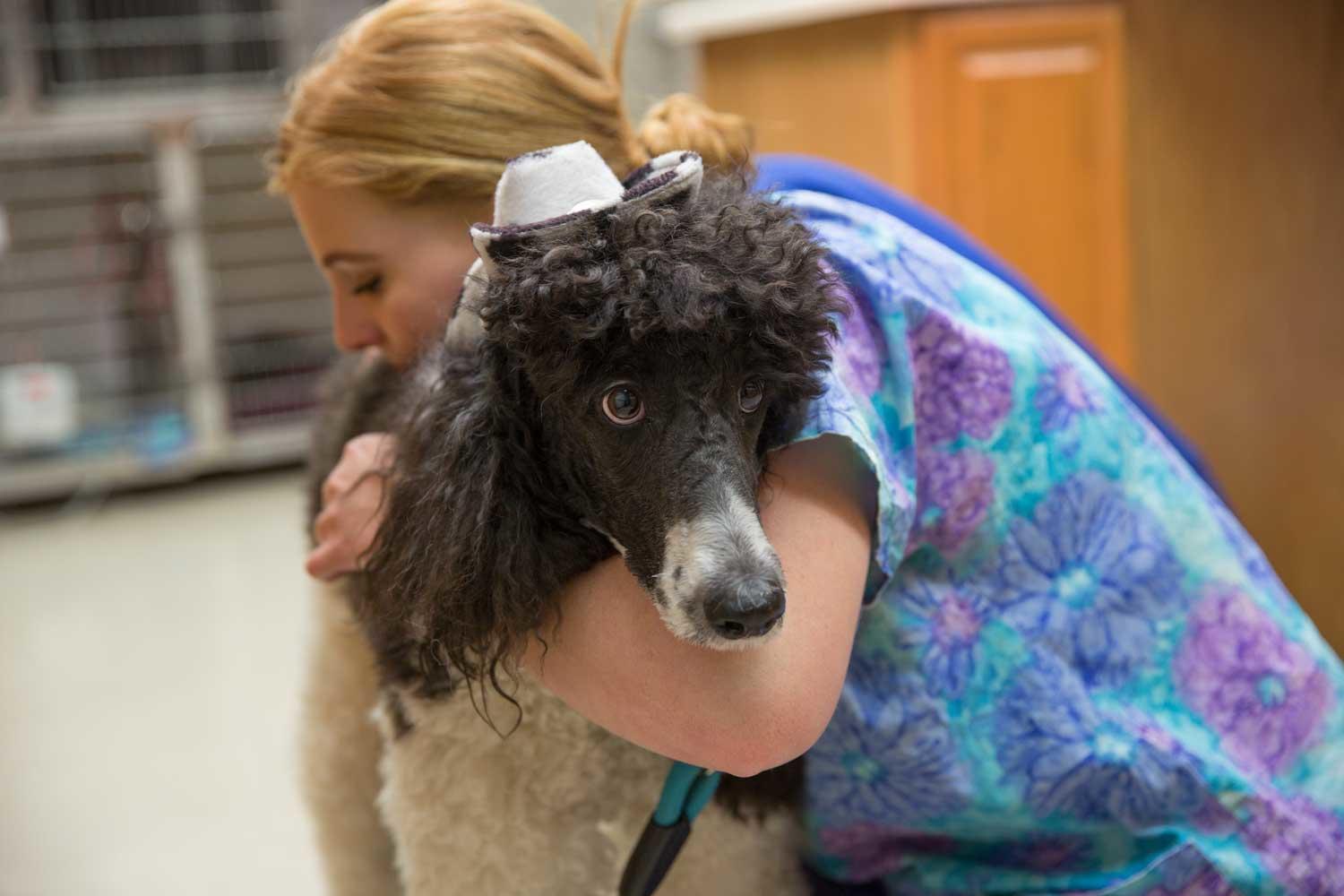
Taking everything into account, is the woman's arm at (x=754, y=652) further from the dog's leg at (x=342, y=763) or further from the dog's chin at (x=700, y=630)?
the dog's leg at (x=342, y=763)

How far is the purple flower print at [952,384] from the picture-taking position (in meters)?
0.92

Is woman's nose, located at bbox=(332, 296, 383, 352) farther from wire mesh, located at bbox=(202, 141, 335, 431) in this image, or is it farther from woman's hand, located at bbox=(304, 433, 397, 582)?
wire mesh, located at bbox=(202, 141, 335, 431)

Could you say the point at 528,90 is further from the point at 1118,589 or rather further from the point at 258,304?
the point at 258,304

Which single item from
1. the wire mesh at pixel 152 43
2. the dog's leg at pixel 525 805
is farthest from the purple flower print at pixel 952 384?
the wire mesh at pixel 152 43

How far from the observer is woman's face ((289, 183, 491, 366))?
1036mm

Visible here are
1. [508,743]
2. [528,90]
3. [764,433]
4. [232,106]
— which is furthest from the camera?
[232,106]

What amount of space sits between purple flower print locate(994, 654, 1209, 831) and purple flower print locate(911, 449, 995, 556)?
0.12 meters

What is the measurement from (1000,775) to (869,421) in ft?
0.98

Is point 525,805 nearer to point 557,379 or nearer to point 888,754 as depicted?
point 888,754

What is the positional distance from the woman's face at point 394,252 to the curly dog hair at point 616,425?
212 mm

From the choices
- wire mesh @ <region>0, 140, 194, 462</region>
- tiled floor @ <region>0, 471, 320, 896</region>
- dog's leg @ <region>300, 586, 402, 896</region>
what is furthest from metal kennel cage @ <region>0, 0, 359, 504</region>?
dog's leg @ <region>300, 586, 402, 896</region>

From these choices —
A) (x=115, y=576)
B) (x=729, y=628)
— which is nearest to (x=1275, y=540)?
(x=729, y=628)

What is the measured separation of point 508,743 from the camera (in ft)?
3.06

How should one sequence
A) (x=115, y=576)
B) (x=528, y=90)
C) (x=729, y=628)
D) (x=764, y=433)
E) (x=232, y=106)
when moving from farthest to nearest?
(x=232, y=106)
(x=115, y=576)
(x=528, y=90)
(x=764, y=433)
(x=729, y=628)
